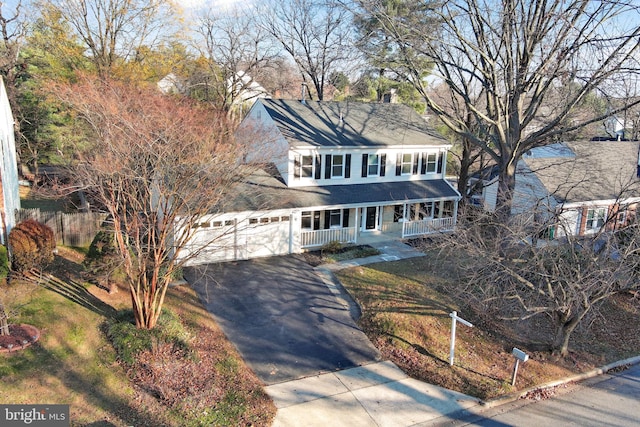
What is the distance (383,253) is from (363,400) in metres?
10.5

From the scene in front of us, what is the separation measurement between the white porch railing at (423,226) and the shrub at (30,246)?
15.7 m

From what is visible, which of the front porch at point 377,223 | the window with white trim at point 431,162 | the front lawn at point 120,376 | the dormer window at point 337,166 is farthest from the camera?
the window with white trim at point 431,162

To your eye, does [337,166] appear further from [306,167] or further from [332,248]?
[332,248]

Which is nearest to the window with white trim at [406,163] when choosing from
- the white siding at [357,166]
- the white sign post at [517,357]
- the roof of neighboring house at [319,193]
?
the white siding at [357,166]

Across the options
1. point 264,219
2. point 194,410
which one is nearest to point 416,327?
point 194,410

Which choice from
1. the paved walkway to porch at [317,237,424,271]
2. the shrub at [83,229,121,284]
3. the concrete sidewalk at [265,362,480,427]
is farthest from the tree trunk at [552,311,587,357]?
the shrub at [83,229,121,284]

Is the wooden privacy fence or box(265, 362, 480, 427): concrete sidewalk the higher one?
the wooden privacy fence

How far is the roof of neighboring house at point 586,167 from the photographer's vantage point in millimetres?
23781

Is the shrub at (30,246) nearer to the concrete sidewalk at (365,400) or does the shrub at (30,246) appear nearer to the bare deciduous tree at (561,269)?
the concrete sidewalk at (365,400)

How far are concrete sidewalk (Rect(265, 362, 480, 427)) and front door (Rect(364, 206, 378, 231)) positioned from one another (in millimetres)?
12084

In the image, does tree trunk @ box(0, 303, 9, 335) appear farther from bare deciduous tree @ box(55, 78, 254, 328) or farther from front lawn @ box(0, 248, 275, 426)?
bare deciduous tree @ box(55, 78, 254, 328)

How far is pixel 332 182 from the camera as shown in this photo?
22328 mm

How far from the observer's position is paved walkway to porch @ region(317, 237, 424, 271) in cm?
1858

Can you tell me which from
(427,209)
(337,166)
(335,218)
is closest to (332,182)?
(337,166)
